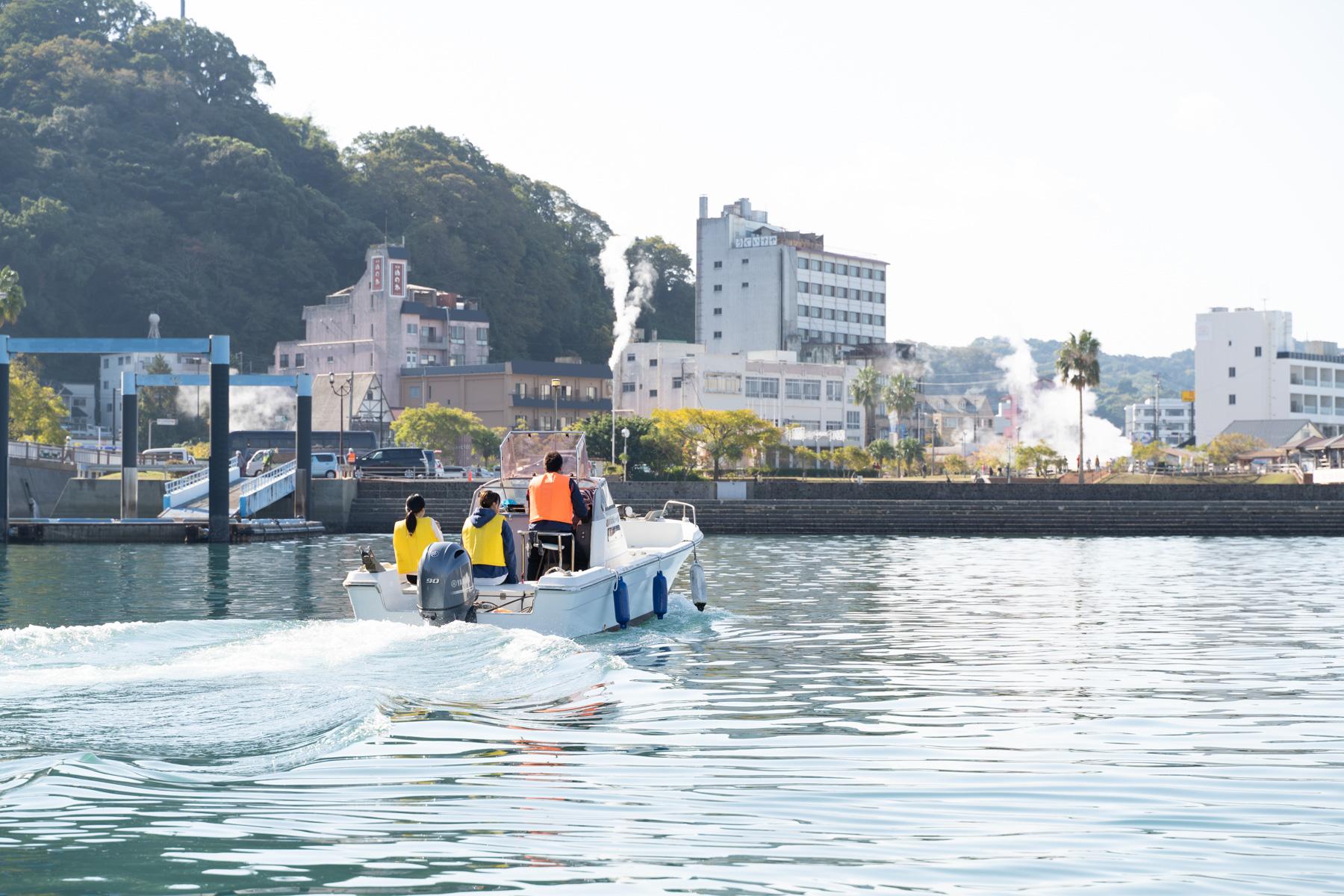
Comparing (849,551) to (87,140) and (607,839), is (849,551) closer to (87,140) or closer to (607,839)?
(607,839)

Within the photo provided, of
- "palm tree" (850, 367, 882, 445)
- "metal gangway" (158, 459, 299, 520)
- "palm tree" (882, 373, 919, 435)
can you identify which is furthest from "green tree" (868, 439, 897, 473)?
"metal gangway" (158, 459, 299, 520)

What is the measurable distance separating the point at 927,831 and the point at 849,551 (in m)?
39.6

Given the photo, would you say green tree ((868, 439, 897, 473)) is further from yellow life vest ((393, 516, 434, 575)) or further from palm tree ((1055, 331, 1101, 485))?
yellow life vest ((393, 516, 434, 575))

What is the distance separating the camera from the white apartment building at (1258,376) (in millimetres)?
127188

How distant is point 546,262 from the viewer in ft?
483

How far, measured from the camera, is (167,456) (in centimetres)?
8662

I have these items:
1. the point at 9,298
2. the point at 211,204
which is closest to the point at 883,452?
the point at 9,298

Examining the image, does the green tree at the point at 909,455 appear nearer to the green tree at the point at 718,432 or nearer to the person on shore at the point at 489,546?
the green tree at the point at 718,432

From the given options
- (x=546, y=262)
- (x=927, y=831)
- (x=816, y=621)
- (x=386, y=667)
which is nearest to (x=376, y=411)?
(x=546, y=262)

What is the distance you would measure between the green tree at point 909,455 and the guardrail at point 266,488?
185 feet

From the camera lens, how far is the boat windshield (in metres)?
25.1

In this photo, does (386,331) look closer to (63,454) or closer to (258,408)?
(258,408)

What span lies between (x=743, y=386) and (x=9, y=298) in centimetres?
5567

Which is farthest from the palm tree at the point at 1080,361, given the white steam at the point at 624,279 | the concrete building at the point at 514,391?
the white steam at the point at 624,279
